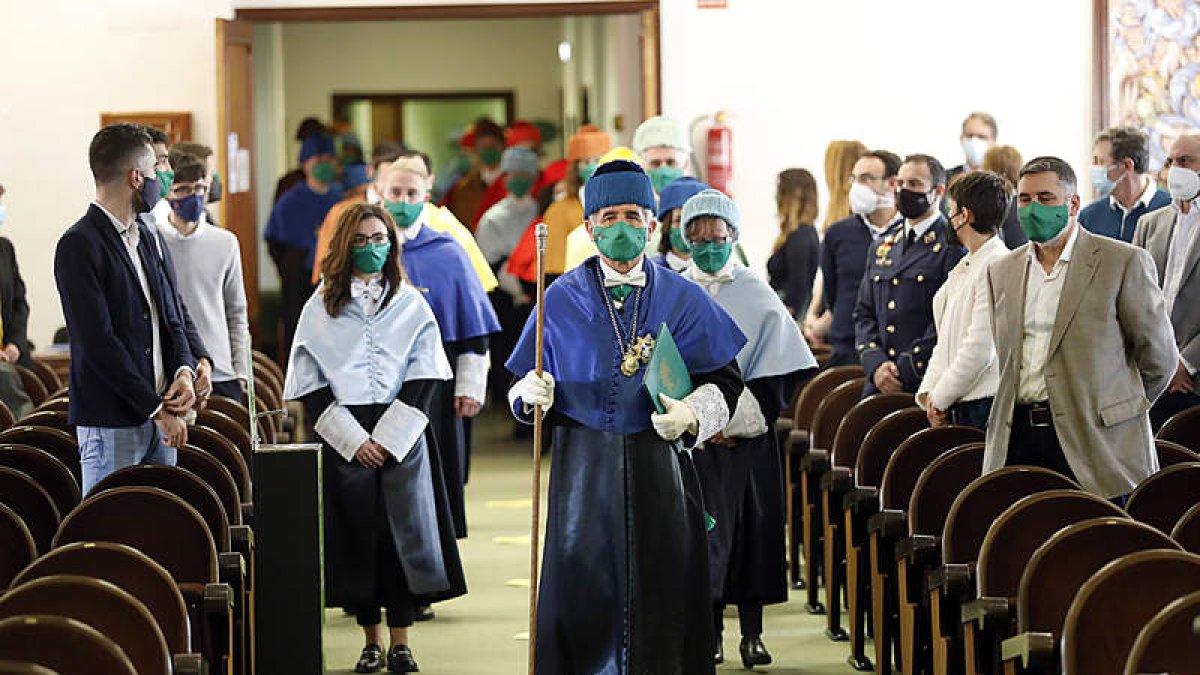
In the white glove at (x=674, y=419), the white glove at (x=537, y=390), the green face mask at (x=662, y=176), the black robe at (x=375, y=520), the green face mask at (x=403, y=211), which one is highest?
the green face mask at (x=662, y=176)

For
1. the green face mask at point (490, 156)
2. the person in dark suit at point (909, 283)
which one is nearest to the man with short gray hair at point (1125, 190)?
the person in dark suit at point (909, 283)

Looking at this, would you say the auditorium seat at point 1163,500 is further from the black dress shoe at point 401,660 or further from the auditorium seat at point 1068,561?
the black dress shoe at point 401,660

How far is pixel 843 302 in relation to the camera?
9.06 meters

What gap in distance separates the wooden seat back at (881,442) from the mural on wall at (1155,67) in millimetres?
5324

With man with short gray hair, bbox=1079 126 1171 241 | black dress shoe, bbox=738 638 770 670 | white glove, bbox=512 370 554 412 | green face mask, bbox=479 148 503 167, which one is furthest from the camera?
green face mask, bbox=479 148 503 167

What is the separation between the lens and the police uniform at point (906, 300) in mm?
7570

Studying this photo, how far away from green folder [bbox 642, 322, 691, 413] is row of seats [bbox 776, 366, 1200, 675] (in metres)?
0.86

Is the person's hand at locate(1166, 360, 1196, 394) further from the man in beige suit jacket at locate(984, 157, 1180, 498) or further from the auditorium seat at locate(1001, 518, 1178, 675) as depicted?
the auditorium seat at locate(1001, 518, 1178, 675)

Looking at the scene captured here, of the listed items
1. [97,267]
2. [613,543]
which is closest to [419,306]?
[97,267]

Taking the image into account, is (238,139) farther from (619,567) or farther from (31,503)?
(619,567)

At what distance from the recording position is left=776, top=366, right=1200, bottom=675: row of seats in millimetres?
4277

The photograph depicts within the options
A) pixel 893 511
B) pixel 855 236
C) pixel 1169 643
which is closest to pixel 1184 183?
pixel 855 236

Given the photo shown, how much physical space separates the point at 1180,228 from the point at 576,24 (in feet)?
46.2

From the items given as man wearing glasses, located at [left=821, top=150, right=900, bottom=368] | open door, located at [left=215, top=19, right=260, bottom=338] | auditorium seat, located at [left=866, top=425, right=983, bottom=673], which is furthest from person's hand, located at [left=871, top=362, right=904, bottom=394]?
open door, located at [left=215, top=19, right=260, bottom=338]
